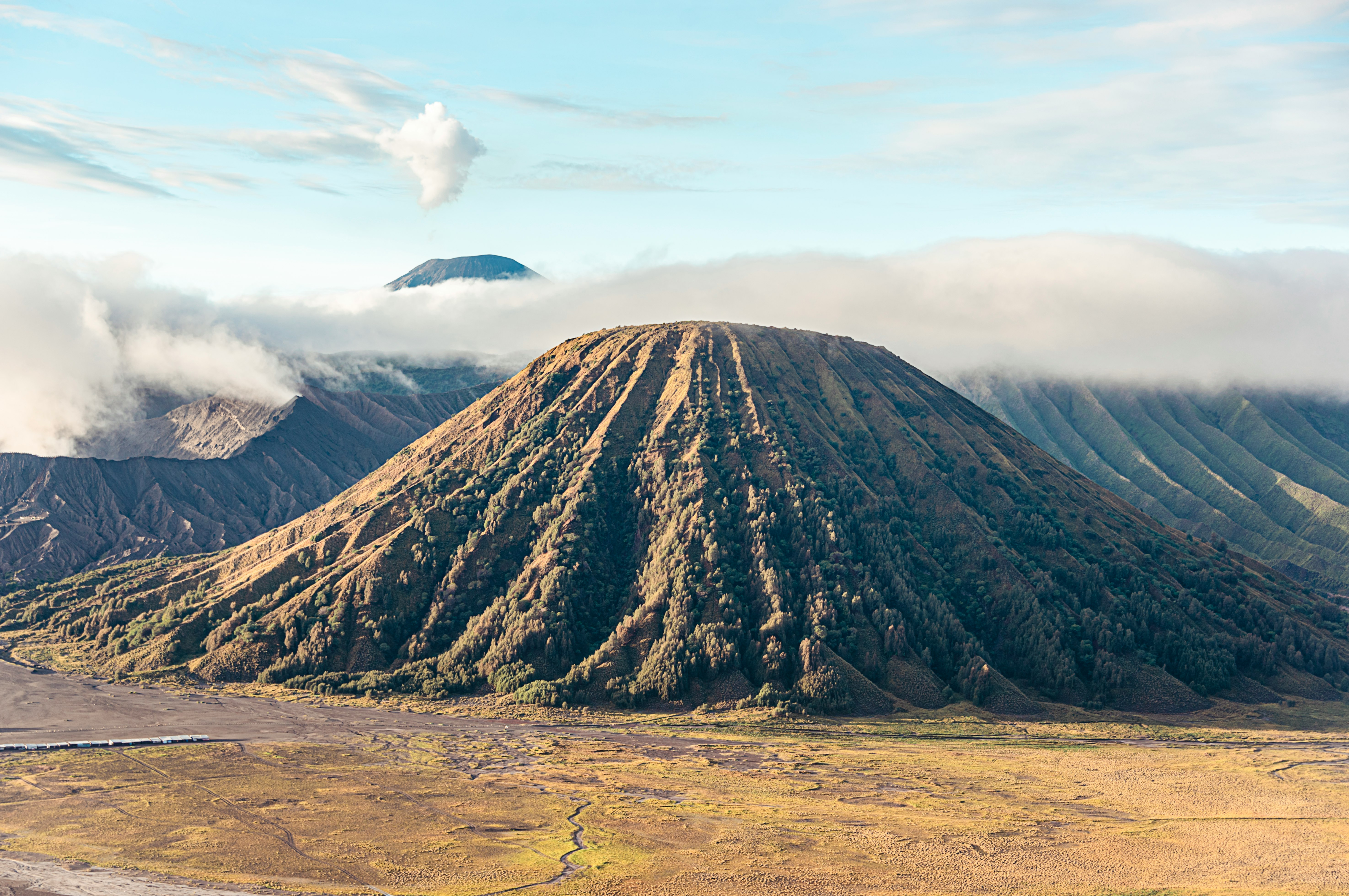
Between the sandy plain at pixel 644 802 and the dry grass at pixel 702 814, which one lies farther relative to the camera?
the dry grass at pixel 702 814

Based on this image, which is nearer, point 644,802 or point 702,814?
point 702,814

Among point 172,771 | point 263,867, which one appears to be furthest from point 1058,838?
point 172,771

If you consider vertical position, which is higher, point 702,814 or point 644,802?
point 702,814

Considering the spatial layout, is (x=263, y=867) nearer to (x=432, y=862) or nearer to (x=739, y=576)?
(x=432, y=862)

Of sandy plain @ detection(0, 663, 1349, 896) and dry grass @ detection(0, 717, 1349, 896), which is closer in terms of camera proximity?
sandy plain @ detection(0, 663, 1349, 896)
